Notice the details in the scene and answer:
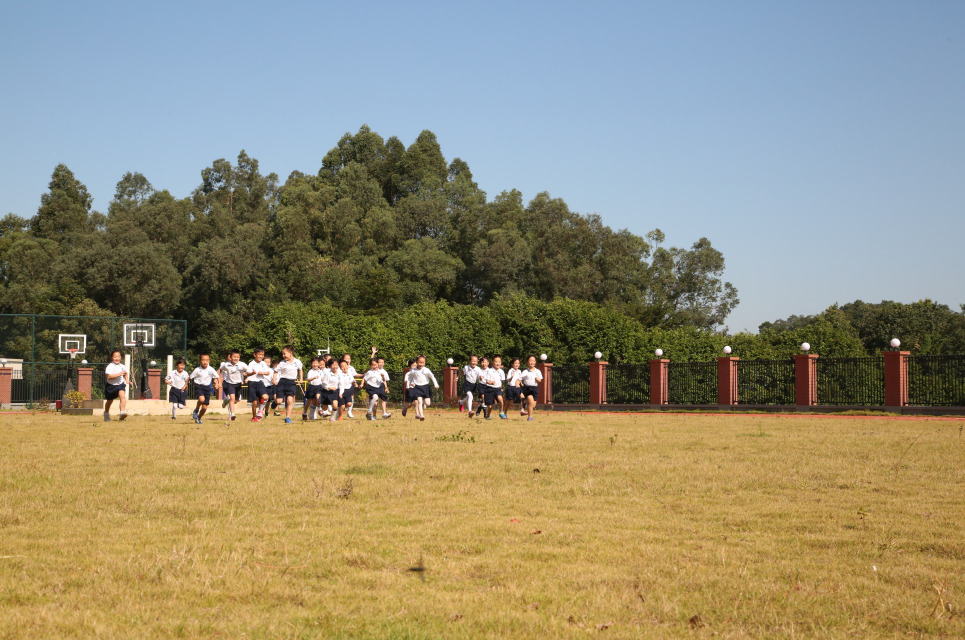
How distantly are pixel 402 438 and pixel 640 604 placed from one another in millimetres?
11244

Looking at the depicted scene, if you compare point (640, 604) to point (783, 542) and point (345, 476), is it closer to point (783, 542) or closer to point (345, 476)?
point (783, 542)

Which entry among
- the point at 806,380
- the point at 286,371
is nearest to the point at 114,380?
the point at 286,371

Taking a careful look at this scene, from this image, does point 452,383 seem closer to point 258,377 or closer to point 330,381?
point 330,381

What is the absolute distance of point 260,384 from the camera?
23438 mm

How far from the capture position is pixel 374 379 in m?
25.0

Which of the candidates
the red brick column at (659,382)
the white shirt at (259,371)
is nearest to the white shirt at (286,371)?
the white shirt at (259,371)

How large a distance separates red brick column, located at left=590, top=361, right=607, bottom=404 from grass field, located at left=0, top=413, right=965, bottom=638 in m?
29.2

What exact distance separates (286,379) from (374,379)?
278 cm

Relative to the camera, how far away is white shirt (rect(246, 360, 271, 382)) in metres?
22.9

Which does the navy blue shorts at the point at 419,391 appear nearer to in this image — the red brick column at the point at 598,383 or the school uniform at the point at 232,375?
the school uniform at the point at 232,375

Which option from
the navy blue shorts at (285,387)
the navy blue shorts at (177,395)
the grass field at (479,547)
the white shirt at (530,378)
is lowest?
the grass field at (479,547)

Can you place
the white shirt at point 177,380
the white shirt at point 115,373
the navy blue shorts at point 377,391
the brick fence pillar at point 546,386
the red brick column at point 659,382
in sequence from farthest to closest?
the brick fence pillar at point 546,386
the red brick column at point 659,382
the white shirt at point 177,380
the navy blue shorts at point 377,391
the white shirt at point 115,373

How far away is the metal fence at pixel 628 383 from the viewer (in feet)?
133

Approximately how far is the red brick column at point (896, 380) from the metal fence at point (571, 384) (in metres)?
14.9
